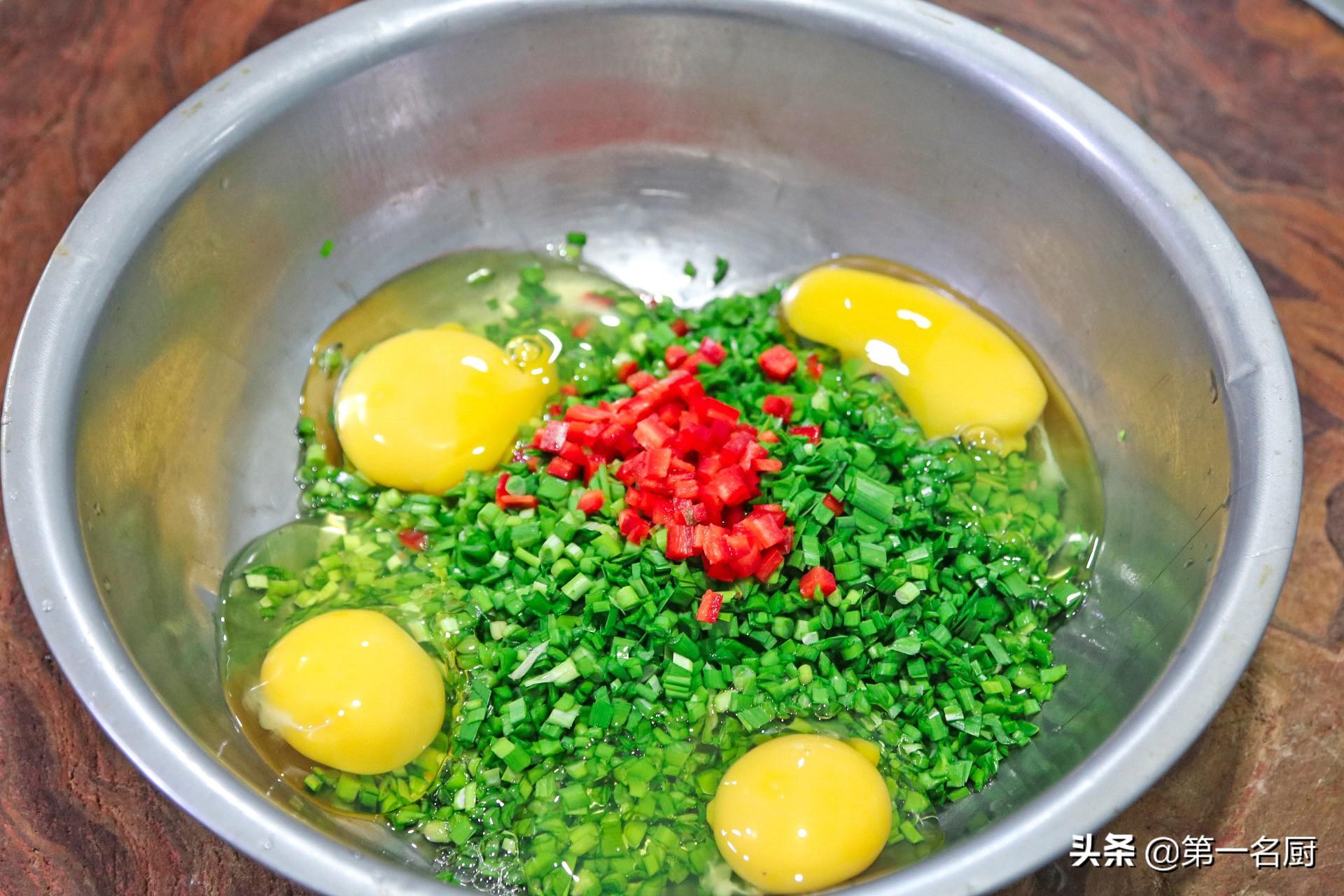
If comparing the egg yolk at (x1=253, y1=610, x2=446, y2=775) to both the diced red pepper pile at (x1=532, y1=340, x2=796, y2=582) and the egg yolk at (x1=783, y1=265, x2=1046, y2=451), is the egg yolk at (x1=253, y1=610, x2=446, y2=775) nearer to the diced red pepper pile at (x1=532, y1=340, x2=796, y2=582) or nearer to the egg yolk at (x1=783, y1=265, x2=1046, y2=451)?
the diced red pepper pile at (x1=532, y1=340, x2=796, y2=582)

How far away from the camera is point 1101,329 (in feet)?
5.99

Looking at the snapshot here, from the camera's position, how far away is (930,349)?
6.07ft

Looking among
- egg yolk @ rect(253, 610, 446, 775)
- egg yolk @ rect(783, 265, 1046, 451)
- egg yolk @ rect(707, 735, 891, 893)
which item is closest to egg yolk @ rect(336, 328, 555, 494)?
egg yolk @ rect(253, 610, 446, 775)

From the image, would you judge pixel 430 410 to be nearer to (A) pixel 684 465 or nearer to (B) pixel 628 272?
(A) pixel 684 465

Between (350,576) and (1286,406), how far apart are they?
147 centimetres

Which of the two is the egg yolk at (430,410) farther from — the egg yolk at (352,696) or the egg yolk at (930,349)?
the egg yolk at (930,349)

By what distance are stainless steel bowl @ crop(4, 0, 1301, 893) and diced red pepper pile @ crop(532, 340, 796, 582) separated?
1.59 feet

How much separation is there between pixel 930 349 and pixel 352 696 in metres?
1.15

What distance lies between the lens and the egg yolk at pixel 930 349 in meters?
1.80

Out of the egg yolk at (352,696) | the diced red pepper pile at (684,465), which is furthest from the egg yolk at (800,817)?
the egg yolk at (352,696)

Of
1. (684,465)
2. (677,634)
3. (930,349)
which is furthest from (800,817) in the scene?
(930,349)

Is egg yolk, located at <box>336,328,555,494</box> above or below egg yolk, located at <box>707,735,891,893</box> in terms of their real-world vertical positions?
above

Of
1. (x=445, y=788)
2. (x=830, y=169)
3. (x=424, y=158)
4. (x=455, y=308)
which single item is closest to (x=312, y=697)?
(x=445, y=788)

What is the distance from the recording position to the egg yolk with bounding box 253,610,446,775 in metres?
1.45
